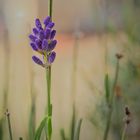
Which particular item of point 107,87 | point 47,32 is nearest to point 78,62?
point 107,87

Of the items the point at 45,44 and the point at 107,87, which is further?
the point at 107,87

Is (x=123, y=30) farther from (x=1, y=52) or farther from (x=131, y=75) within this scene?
(x=1, y=52)

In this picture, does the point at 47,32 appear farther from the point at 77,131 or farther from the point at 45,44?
the point at 77,131

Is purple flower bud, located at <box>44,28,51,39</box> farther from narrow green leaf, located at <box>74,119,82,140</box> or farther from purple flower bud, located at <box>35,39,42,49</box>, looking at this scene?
narrow green leaf, located at <box>74,119,82,140</box>

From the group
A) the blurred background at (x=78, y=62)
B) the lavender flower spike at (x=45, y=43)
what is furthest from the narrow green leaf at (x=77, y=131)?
the lavender flower spike at (x=45, y=43)

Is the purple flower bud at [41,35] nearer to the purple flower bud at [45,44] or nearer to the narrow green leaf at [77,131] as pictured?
the purple flower bud at [45,44]

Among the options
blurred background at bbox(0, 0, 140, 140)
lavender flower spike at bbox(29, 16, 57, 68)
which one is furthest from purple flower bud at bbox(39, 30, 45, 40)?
blurred background at bbox(0, 0, 140, 140)

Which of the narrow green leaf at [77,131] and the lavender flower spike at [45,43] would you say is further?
the narrow green leaf at [77,131]

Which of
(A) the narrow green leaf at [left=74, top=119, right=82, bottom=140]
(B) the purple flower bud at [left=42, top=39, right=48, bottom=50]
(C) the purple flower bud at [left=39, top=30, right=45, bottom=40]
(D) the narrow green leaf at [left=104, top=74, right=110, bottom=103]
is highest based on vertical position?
(C) the purple flower bud at [left=39, top=30, right=45, bottom=40]
